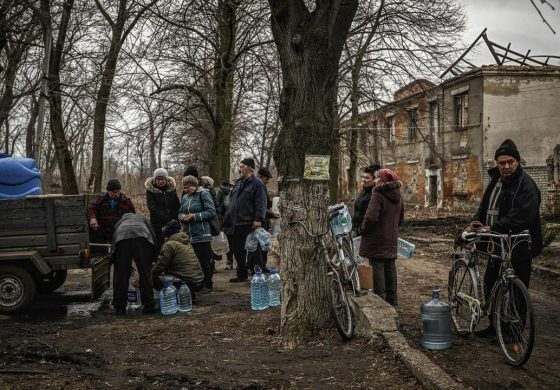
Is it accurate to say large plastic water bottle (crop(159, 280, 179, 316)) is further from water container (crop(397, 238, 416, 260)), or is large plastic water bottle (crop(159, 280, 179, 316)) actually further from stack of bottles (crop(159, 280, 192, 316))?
water container (crop(397, 238, 416, 260))

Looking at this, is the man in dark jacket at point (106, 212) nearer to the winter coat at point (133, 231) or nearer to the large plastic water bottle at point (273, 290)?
the winter coat at point (133, 231)

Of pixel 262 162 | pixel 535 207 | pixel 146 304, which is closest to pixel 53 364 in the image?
pixel 146 304

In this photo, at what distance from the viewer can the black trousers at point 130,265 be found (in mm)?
7406

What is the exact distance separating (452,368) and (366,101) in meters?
15.2

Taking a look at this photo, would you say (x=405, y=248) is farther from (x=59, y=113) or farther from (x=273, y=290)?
(x=59, y=113)

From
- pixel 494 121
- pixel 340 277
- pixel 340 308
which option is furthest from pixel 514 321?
pixel 494 121

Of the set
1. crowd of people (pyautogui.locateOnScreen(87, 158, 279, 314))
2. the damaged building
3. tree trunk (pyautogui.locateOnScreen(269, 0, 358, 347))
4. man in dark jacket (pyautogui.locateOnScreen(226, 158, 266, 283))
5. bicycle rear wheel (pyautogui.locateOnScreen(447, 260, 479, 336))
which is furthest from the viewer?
the damaged building

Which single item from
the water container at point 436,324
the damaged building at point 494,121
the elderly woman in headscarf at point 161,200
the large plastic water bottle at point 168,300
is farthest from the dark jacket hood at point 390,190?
the damaged building at point 494,121

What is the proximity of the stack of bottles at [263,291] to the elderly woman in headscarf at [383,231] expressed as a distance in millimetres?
1270

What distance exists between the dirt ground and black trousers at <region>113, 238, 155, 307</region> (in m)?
0.30

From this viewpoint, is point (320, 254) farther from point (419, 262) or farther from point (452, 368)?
point (419, 262)

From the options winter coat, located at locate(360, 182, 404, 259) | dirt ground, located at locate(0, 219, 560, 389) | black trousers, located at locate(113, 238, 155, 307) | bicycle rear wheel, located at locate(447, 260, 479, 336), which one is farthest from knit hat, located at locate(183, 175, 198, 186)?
bicycle rear wheel, located at locate(447, 260, 479, 336)

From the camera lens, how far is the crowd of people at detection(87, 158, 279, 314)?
7465 millimetres

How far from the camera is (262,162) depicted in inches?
1224
